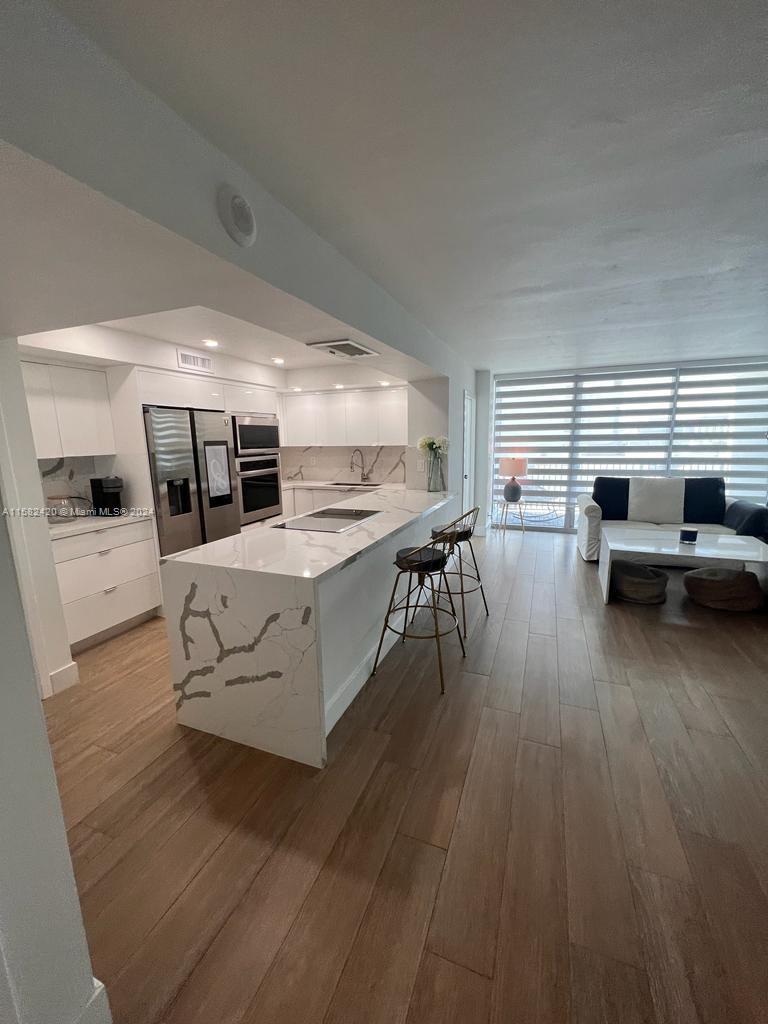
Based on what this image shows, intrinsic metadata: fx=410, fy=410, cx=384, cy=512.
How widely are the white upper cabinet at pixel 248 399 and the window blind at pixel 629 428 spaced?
3.57 meters

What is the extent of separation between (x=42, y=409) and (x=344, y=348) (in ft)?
6.93

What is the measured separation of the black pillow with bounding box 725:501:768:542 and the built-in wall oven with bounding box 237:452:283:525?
4949mm

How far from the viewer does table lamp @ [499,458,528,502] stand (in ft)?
19.4

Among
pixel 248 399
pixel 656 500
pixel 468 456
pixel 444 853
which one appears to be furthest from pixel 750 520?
pixel 248 399

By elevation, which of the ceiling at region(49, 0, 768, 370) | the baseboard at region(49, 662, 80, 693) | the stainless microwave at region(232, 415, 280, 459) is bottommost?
the baseboard at region(49, 662, 80, 693)

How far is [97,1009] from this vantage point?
1.04 meters

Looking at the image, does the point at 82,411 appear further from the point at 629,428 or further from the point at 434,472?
the point at 629,428

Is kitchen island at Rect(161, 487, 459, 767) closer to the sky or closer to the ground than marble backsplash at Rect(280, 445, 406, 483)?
closer to the ground

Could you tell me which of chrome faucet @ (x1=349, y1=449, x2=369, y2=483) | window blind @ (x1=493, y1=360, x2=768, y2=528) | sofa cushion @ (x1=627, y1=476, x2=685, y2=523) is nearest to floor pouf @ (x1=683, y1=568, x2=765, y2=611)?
sofa cushion @ (x1=627, y1=476, x2=685, y2=523)

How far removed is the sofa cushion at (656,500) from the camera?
484 centimetres

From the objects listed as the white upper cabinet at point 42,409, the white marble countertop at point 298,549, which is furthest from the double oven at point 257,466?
the white marble countertop at point 298,549

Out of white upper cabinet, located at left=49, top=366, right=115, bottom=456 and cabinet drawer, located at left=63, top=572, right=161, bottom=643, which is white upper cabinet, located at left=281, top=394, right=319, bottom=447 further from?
cabinet drawer, located at left=63, top=572, right=161, bottom=643

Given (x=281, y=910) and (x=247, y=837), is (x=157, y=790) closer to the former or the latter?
(x=247, y=837)

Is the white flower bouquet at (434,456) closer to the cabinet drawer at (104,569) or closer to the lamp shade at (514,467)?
the lamp shade at (514,467)
